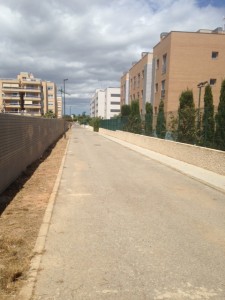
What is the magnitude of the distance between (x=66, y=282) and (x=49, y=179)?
661 cm

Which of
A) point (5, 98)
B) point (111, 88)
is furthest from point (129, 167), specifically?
point (111, 88)

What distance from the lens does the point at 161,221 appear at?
5.91m

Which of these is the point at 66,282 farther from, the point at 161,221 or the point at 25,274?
the point at 161,221

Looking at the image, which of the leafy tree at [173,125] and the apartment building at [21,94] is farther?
the apartment building at [21,94]

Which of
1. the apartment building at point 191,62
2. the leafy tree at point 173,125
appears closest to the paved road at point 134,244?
the leafy tree at point 173,125

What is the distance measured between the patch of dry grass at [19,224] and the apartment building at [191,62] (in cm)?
3031

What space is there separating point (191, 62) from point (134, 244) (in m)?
36.3

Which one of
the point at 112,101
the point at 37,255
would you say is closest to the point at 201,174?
the point at 37,255

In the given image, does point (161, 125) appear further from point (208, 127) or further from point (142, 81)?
point (142, 81)

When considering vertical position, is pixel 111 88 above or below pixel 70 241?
above

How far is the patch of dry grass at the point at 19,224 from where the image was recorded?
3684 mm

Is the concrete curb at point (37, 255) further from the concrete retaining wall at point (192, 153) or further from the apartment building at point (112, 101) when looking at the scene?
the apartment building at point (112, 101)

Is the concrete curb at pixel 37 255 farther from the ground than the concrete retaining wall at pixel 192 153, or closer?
closer

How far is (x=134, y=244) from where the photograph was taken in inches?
188
